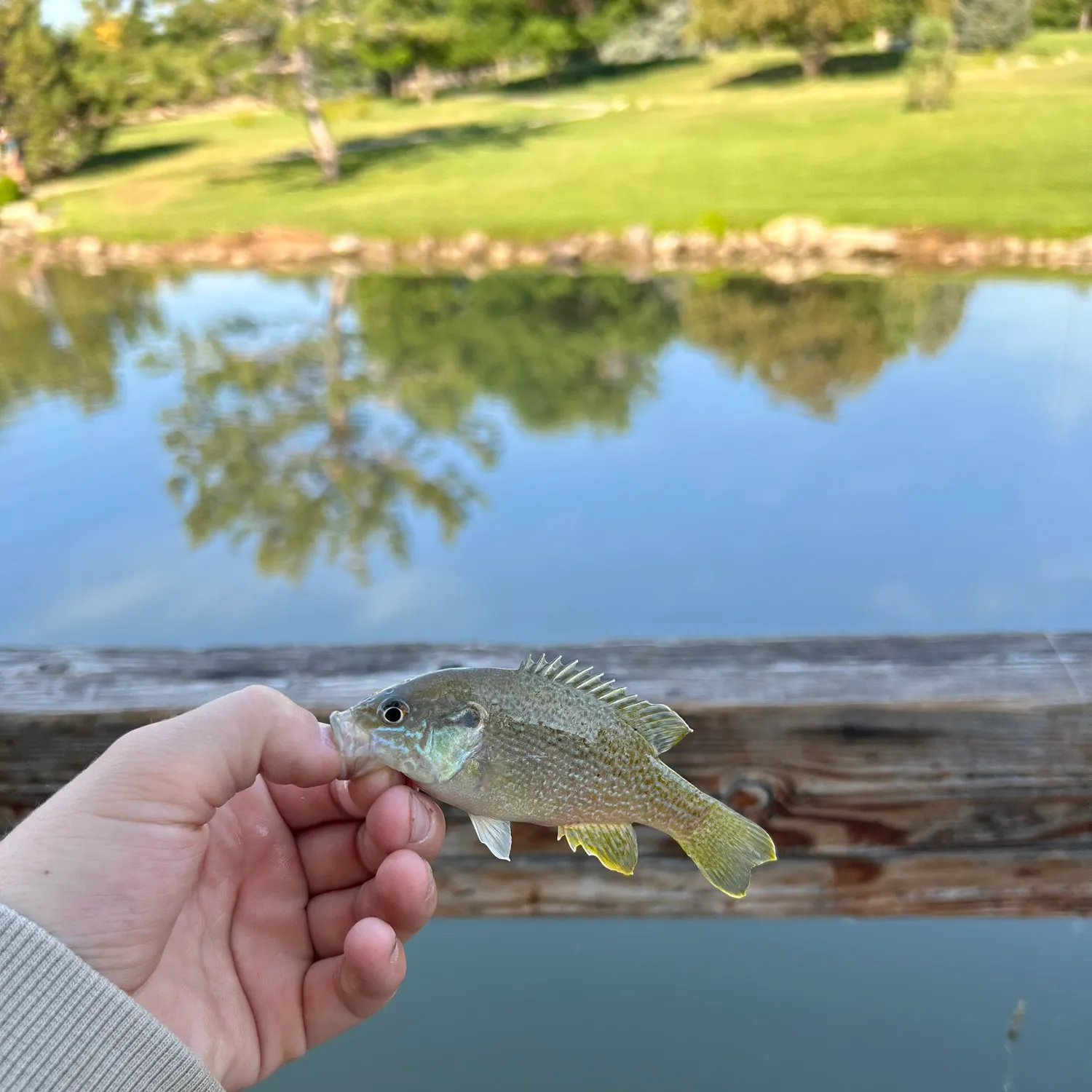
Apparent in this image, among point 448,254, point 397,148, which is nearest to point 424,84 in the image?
point 397,148

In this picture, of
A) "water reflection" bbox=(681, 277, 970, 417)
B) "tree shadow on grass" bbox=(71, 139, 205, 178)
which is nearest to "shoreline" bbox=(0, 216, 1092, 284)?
"water reflection" bbox=(681, 277, 970, 417)

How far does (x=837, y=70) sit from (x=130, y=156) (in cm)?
2462

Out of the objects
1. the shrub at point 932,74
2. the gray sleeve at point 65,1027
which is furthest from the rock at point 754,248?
the shrub at point 932,74

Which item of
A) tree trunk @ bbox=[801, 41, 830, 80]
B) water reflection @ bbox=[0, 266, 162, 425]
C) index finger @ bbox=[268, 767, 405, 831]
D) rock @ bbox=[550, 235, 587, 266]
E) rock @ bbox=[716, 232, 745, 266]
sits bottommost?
tree trunk @ bbox=[801, 41, 830, 80]

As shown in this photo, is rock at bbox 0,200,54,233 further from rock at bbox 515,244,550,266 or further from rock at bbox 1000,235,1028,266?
rock at bbox 1000,235,1028,266

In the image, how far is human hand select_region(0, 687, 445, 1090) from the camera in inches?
51.6

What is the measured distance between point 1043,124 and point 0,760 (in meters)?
27.5

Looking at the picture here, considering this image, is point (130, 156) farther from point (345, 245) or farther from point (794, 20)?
point (794, 20)

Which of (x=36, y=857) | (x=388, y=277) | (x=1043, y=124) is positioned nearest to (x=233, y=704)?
(x=36, y=857)

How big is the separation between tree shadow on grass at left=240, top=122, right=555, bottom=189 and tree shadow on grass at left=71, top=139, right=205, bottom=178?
266 centimetres

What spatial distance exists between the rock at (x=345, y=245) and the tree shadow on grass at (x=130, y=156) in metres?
8.94

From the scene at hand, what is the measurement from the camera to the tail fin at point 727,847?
3.76 feet

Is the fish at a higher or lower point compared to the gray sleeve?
higher

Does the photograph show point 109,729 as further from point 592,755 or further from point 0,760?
point 592,755
